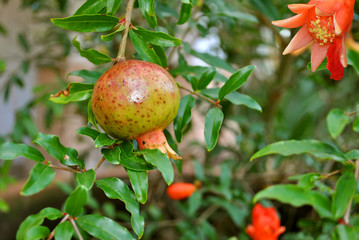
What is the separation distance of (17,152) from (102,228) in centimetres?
14

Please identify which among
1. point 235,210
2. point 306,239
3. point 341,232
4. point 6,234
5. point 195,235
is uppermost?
point 341,232

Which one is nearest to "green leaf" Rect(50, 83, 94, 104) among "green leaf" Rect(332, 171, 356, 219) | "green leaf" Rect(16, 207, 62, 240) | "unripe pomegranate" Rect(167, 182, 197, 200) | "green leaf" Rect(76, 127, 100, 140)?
"green leaf" Rect(76, 127, 100, 140)

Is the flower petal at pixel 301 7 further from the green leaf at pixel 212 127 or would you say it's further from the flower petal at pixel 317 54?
the green leaf at pixel 212 127

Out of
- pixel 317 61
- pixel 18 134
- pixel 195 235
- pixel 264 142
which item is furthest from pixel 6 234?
pixel 317 61

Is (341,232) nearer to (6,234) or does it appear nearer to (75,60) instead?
(6,234)

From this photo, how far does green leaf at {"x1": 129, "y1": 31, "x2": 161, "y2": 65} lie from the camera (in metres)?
0.46

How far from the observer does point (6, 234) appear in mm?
1258

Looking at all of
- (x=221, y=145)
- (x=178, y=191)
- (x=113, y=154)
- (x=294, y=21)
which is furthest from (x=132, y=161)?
(x=221, y=145)

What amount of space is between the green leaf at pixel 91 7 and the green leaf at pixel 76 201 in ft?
0.72

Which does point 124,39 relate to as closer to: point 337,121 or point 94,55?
point 94,55

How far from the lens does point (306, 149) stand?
1.80 feet

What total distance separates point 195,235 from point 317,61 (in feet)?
2.54

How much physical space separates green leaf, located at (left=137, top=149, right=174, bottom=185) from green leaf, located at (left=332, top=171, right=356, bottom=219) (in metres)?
0.30

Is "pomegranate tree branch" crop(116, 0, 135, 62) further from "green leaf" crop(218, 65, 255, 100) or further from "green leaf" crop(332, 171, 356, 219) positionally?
"green leaf" crop(332, 171, 356, 219)
